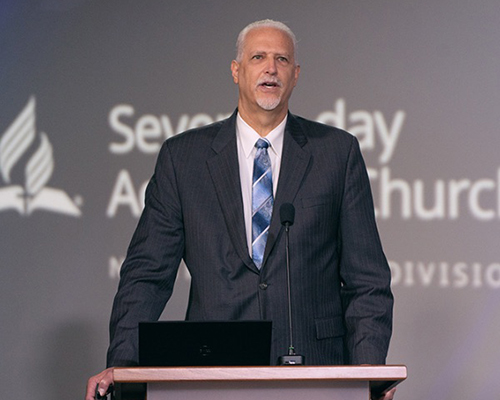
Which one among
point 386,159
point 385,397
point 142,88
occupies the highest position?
point 142,88

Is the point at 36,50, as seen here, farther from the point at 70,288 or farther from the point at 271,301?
the point at 271,301

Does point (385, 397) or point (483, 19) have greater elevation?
point (483, 19)

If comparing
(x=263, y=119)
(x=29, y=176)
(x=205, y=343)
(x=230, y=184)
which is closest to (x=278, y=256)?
(x=230, y=184)

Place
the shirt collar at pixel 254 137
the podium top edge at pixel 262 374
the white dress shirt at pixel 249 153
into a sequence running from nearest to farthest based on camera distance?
the podium top edge at pixel 262 374
the white dress shirt at pixel 249 153
the shirt collar at pixel 254 137

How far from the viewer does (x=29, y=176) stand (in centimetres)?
497

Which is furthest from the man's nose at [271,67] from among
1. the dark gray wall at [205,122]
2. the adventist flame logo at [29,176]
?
the adventist flame logo at [29,176]

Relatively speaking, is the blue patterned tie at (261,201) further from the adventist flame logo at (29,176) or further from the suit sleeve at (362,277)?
the adventist flame logo at (29,176)

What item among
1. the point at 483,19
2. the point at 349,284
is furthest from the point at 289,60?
the point at 483,19

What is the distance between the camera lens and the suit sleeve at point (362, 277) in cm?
279

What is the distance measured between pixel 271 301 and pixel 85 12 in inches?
107

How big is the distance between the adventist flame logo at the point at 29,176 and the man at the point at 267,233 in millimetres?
1889

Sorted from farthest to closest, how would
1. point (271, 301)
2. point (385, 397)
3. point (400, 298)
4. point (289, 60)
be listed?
point (400, 298) < point (289, 60) < point (271, 301) < point (385, 397)

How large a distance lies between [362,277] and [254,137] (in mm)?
625

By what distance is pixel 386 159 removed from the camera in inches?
193
